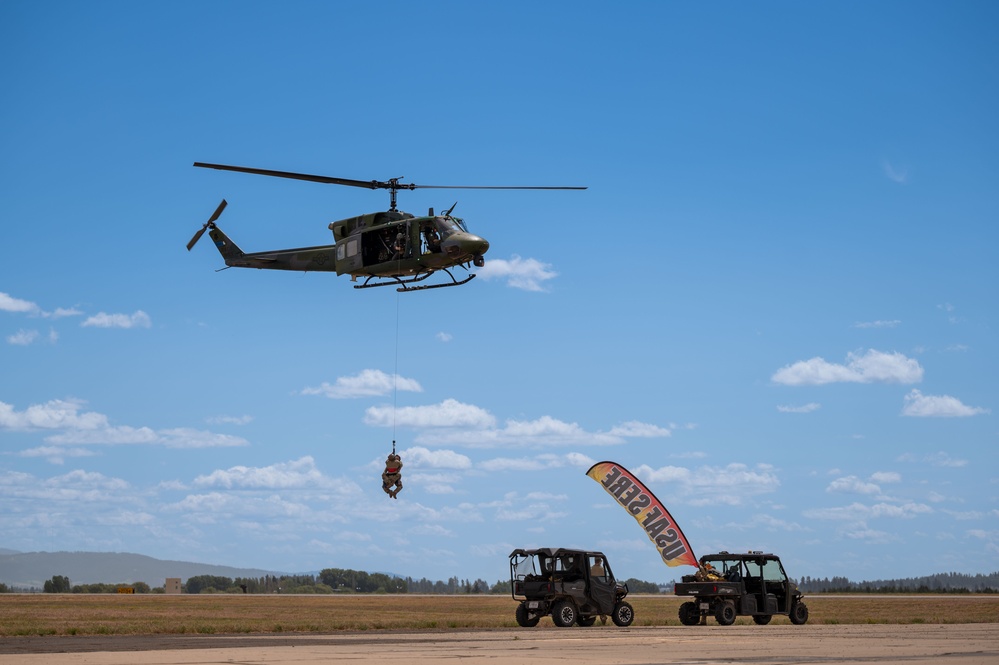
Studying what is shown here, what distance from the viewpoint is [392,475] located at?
3206 centimetres

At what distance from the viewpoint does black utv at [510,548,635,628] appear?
2850cm

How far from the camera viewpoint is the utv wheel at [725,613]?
29.8m

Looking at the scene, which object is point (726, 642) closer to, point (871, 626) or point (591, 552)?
point (591, 552)

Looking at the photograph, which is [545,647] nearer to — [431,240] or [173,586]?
[431,240]

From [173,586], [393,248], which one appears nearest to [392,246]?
[393,248]

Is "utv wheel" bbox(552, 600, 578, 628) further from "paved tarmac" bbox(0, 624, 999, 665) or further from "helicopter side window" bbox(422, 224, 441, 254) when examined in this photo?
"helicopter side window" bbox(422, 224, 441, 254)

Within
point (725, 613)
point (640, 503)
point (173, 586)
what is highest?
point (640, 503)

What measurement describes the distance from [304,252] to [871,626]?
1972cm

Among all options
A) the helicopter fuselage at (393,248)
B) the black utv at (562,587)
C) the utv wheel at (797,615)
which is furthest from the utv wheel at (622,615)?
the helicopter fuselage at (393,248)

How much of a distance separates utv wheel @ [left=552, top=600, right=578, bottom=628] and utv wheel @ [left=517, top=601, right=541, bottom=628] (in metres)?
0.69

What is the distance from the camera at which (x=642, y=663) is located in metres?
17.3

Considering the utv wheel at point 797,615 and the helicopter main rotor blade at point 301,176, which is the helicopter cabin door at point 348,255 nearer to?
the helicopter main rotor blade at point 301,176

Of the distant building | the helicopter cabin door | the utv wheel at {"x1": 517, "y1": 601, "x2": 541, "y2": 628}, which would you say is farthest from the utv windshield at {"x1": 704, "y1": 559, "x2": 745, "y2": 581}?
the distant building

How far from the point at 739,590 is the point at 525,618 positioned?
5.77 meters
